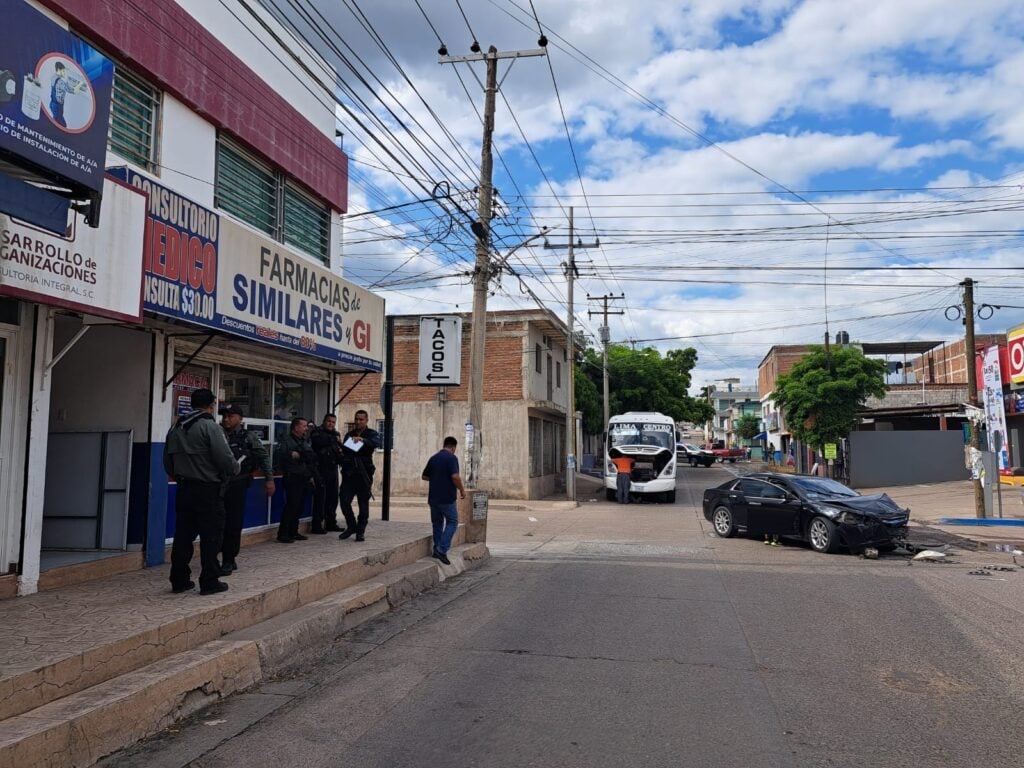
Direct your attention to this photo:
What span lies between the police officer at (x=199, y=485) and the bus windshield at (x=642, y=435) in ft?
73.1

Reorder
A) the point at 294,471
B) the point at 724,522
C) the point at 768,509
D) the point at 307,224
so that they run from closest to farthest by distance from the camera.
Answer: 1. the point at 294,471
2. the point at 307,224
3. the point at 768,509
4. the point at 724,522

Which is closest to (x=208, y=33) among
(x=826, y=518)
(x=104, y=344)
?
(x=104, y=344)

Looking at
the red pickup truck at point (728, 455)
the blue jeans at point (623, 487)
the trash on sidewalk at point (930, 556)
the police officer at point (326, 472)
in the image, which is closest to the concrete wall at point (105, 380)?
Answer: the police officer at point (326, 472)

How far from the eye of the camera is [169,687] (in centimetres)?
515

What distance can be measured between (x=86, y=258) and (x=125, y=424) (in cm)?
280

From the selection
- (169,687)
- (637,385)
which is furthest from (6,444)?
(637,385)

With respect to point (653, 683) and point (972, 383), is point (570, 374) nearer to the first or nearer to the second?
point (972, 383)

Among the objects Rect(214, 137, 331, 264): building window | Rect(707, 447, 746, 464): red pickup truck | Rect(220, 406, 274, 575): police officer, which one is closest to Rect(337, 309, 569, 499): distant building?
Rect(214, 137, 331, 264): building window

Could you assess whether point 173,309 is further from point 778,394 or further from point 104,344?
point 778,394

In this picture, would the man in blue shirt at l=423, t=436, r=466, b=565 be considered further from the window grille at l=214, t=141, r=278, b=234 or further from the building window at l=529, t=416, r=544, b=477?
the building window at l=529, t=416, r=544, b=477

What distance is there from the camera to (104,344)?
8781 millimetres

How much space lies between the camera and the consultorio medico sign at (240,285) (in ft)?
24.7

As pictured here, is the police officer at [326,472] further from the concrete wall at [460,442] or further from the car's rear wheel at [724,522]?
the concrete wall at [460,442]

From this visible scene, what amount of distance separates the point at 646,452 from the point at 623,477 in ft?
3.84
